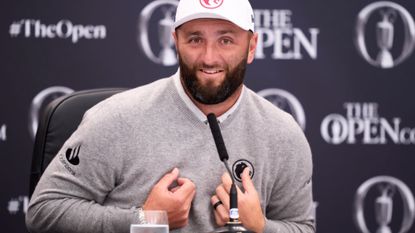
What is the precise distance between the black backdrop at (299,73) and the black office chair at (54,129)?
1.04 meters

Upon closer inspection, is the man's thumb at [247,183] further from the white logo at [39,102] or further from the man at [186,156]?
the white logo at [39,102]

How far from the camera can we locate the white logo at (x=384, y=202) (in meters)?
3.83

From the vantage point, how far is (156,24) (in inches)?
148

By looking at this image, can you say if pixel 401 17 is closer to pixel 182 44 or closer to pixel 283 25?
pixel 283 25

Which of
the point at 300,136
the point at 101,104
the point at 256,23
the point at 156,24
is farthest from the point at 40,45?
the point at 300,136

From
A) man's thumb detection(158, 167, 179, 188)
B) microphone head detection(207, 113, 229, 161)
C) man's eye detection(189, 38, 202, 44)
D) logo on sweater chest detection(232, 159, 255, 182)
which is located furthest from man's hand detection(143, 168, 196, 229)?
man's eye detection(189, 38, 202, 44)

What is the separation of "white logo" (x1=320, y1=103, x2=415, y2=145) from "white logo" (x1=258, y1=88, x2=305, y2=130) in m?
0.10

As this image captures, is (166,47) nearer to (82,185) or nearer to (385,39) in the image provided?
(385,39)

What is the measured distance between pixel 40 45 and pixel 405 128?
1602 mm

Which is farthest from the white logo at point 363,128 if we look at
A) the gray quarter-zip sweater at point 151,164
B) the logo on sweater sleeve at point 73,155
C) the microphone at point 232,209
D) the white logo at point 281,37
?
the microphone at point 232,209

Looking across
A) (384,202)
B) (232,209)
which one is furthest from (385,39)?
(232,209)

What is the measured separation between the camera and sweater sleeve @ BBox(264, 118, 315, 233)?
2.55 m

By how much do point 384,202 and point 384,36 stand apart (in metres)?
0.72

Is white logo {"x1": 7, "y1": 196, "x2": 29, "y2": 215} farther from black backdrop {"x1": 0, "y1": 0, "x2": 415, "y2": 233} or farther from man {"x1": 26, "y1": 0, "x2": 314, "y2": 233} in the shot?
man {"x1": 26, "y1": 0, "x2": 314, "y2": 233}
